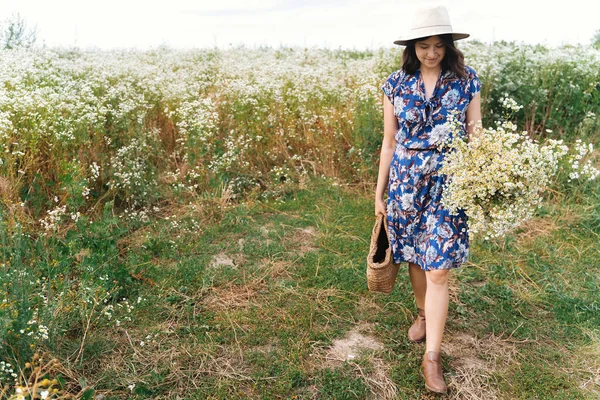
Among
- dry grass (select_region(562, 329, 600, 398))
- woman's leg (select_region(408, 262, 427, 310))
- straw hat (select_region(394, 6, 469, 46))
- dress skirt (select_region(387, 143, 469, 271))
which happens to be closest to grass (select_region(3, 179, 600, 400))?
dry grass (select_region(562, 329, 600, 398))

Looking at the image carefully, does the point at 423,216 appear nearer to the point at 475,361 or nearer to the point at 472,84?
the point at 472,84

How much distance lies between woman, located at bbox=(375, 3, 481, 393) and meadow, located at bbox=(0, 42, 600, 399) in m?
0.67

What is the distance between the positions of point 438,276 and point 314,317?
1.19 meters

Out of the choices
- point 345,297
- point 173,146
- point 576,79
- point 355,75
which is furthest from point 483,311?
point 355,75

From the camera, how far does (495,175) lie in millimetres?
2664

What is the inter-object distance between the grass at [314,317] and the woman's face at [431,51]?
5.86ft

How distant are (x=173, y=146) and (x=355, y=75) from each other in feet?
12.1

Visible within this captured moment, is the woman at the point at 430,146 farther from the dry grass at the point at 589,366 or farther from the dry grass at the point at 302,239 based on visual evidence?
the dry grass at the point at 302,239

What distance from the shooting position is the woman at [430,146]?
9.75ft

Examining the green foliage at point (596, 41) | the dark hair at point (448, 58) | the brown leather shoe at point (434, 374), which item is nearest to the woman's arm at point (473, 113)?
the dark hair at point (448, 58)

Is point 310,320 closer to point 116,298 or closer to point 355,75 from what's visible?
point 116,298

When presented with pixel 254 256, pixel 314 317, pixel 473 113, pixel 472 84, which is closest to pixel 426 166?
pixel 473 113

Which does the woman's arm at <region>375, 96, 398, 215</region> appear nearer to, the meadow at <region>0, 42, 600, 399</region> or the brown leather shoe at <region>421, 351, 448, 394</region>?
the brown leather shoe at <region>421, 351, 448, 394</region>

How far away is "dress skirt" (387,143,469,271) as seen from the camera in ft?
9.77
